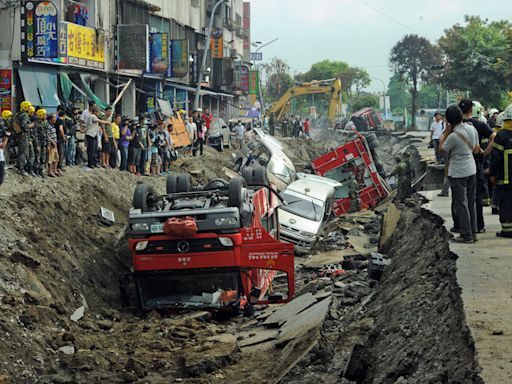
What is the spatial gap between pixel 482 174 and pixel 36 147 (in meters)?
9.03

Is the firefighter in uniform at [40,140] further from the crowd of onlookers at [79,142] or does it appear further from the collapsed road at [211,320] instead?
the collapsed road at [211,320]

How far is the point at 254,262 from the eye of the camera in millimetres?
14812

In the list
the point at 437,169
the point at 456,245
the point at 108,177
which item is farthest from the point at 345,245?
the point at 456,245

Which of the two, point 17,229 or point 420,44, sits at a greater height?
point 420,44

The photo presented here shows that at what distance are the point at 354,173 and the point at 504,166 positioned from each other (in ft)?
68.1

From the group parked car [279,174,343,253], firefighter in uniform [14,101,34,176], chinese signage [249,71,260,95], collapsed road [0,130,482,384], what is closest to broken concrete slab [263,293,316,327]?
collapsed road [0,130,482,384]

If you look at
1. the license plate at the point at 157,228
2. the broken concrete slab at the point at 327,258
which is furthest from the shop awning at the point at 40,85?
the license plate at the point at 157,228

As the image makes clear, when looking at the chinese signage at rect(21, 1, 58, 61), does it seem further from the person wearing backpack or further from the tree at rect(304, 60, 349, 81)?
the tree at rect(304, 60, 349, 81)

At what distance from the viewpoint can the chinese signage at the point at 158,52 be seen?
41.9m

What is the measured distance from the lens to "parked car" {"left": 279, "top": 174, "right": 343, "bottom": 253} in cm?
2448

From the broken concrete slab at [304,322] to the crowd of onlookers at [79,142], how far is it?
6300mm

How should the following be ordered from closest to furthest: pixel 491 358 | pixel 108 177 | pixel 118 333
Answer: pixel 491 358 → pixel 118 333 → pixel 108 177

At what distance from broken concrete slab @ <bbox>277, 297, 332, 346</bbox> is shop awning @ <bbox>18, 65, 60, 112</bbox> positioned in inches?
695

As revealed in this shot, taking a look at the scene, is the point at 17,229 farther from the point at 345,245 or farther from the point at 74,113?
the point at 345,245
